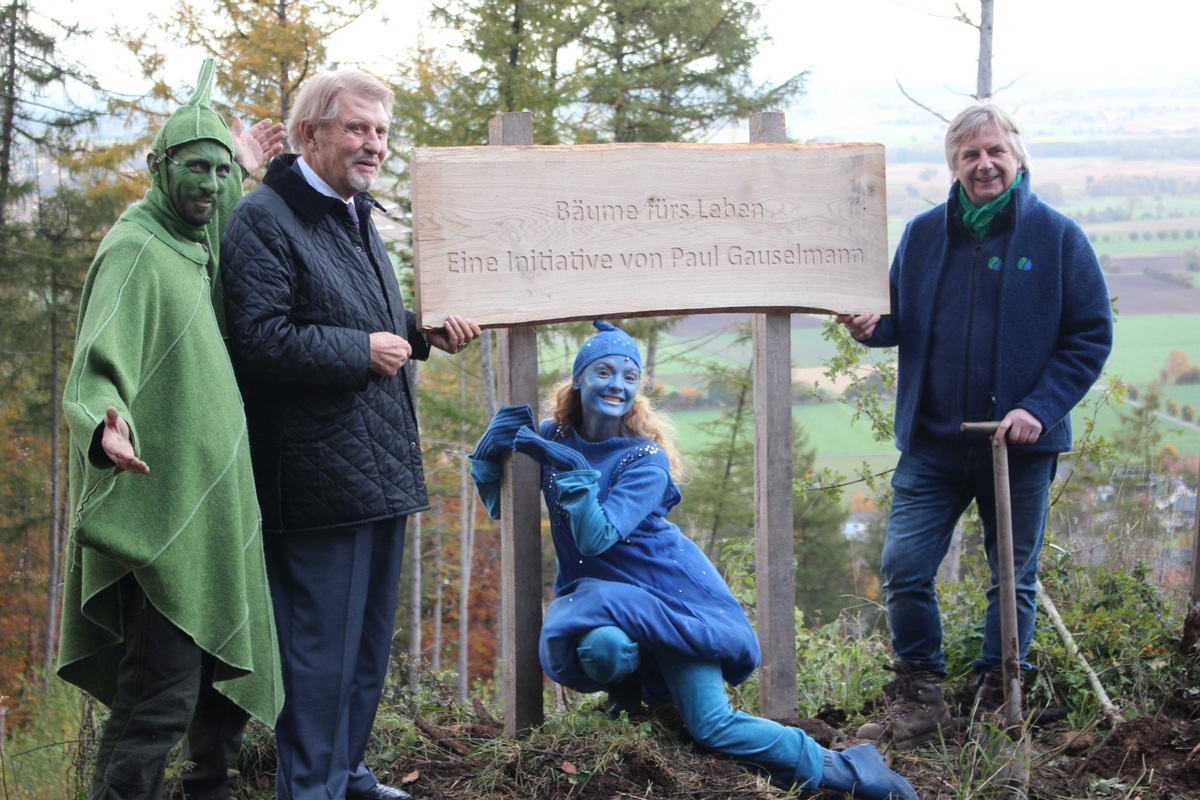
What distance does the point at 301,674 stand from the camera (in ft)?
10.5

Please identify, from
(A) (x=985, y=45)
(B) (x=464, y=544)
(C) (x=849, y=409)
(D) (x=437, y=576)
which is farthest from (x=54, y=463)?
(C) (x=849, y=409)

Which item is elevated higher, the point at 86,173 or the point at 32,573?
the point at 86,173

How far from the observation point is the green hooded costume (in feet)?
→ 8.86

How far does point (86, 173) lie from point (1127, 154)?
42.3 metres

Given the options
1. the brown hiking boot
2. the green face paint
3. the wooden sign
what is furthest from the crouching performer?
the green face paint

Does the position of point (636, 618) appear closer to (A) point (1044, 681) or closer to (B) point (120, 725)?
(B) point (120, 725)

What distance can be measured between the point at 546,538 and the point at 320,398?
68.6 ft

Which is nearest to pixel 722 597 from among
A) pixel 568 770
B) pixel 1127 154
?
pixel 568 770

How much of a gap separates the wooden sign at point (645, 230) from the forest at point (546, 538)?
0.75m

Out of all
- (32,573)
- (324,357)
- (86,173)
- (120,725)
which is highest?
(86,173)

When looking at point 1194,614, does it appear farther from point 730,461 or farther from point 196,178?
point 730,461

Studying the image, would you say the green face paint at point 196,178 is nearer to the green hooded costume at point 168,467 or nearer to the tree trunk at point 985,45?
the green hooded costume at point 168,467

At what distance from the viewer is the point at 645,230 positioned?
3812 millimetres

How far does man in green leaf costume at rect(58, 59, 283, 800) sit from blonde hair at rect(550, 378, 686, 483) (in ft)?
3.73
